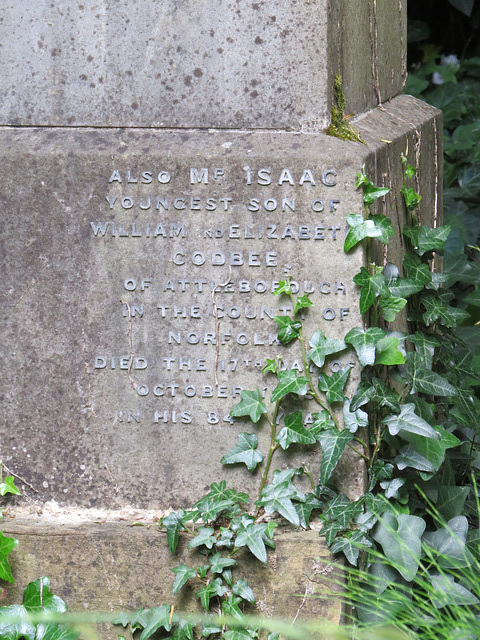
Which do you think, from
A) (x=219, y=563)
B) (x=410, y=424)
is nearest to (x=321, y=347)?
(x=410, y=424)

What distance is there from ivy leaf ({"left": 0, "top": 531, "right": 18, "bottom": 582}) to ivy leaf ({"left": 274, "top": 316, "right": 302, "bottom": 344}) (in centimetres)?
92

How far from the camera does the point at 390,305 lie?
2.09 meters

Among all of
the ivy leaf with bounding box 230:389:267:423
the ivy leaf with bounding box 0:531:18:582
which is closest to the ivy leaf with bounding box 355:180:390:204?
the ivy leaf with bounding box 230:389:267:423

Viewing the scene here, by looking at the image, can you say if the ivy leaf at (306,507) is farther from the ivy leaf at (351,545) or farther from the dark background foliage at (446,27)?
the dark background foliage at (446,27)

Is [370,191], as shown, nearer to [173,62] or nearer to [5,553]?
[173,62]

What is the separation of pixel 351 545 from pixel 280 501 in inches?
8.6

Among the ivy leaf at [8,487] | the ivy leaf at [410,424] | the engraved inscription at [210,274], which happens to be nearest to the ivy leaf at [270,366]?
the engraved inscription at [210,274]

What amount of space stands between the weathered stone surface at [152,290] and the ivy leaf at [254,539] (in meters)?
0.19

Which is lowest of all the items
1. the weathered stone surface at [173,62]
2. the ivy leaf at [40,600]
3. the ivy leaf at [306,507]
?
→ the ivy leaf at [40,600]

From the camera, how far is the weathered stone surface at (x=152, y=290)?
208cm

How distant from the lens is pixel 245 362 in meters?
2.13

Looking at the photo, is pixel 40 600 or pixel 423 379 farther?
pixel 423 379

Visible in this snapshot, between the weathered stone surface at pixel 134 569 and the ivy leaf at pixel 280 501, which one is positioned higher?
the ivy leaf at pixel 280 501

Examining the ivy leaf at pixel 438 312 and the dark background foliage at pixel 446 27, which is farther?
the dark background foliage at pixel 446 27
